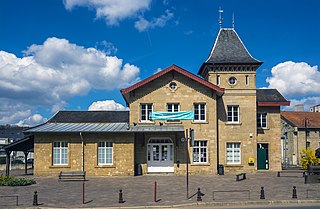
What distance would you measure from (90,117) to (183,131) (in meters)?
16.0

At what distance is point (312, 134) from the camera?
46906 mm

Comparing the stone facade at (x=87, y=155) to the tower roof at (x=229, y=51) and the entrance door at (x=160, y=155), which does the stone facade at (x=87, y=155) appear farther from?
the tower roof at (x=229, y=51)

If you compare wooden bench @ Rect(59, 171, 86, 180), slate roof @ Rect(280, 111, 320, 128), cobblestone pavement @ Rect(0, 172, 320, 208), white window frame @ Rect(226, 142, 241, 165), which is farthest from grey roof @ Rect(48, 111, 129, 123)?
slate roof @ Rect(280, 111, 320, 128)

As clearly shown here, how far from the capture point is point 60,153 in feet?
85.5

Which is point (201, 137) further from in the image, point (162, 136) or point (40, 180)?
point (40, 180)

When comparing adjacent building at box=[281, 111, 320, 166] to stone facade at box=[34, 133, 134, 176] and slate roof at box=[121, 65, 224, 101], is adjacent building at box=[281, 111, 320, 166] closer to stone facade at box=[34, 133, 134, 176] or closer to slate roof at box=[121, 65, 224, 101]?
slate roof at box=[121, 65, 224, 101]

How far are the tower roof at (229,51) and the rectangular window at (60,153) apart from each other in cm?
1328

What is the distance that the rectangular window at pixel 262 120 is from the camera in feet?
98.9

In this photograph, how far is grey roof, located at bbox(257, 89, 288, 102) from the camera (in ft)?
99.7

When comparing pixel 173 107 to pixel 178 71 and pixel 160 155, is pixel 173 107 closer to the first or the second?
pixel 178 71

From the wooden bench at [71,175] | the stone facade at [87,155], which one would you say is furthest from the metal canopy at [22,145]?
the wooden bench at [71,175]

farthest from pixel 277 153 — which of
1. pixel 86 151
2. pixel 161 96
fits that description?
pixel 86 151

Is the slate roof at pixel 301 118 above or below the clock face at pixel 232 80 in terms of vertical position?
below

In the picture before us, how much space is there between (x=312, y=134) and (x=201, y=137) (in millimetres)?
26497
